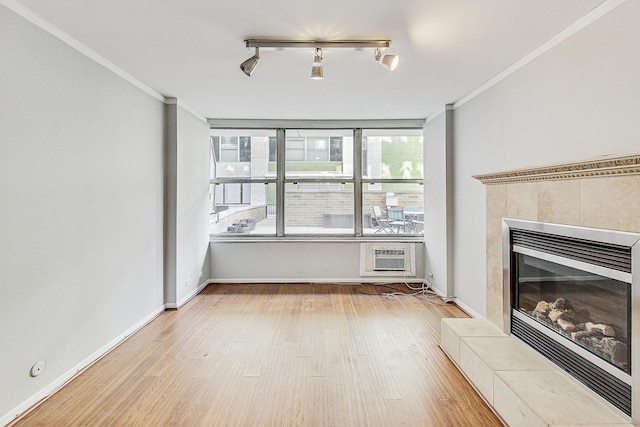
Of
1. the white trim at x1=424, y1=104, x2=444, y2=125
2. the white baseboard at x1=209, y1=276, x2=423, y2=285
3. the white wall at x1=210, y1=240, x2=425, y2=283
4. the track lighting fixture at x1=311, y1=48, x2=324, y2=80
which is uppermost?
the white trim at x1=424, y1=104, x2=444, y2=125

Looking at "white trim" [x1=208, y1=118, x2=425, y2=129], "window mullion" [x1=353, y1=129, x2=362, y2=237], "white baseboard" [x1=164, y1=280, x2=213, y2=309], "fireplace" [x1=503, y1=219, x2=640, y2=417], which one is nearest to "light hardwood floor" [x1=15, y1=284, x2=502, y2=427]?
"white baseboard" [x1=164, y1=280, x2=213, y2=309]

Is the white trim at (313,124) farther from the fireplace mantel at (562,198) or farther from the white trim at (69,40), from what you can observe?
the fireplace mantel at (562,198)

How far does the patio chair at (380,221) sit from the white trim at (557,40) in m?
2.21

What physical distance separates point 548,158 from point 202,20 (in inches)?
103

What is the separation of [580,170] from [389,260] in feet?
10.8

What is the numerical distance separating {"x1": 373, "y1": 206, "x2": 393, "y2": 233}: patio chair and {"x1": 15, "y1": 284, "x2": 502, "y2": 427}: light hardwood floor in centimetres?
158

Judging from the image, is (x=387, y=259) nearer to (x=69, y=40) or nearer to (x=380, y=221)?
(x=380, y=221)

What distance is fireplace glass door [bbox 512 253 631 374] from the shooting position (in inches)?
65.6

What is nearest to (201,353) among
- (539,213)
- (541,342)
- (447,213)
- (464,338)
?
(464,338)

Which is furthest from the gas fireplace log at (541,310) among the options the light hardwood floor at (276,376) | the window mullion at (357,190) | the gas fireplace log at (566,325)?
the window mullion at (357,190)

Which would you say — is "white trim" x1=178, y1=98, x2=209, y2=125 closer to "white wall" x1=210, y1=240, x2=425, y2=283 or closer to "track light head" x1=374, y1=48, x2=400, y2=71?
"white wall" x1=210, y1=240, x2=425, y2=283

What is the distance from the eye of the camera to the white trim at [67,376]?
1926 millimetres

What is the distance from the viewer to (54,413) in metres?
1.99

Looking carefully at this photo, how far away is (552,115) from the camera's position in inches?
92.9
